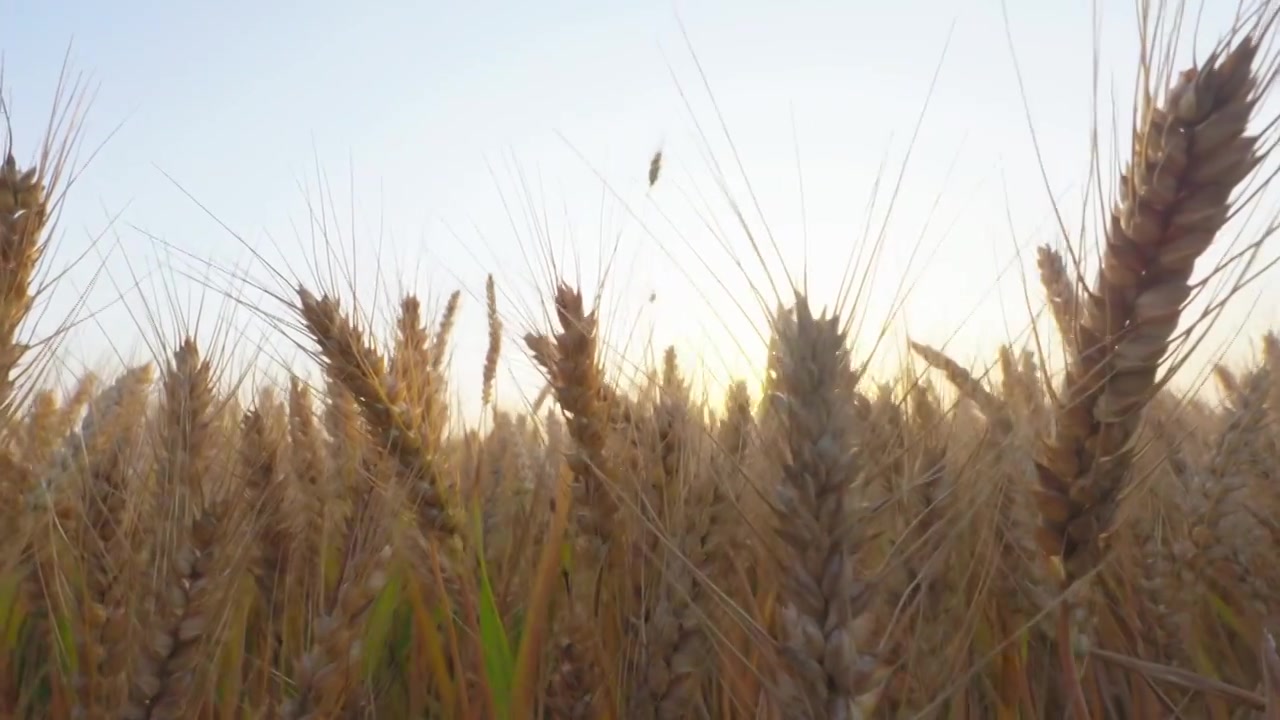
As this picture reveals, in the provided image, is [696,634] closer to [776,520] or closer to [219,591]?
[776,520]

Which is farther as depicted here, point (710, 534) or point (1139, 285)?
point (710, 534)

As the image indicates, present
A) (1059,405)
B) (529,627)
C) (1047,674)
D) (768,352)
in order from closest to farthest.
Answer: (1059,405) < (768,352) < (529,627) < (1047,674)

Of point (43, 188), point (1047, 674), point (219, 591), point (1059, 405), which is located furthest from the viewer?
point (43, 188)

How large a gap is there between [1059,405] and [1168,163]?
335 mm

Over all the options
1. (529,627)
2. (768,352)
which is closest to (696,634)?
(529,627)

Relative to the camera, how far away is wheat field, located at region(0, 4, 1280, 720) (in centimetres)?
119

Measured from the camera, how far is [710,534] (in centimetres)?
177

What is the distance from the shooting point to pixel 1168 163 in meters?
1.16

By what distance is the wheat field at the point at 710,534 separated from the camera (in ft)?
3.91

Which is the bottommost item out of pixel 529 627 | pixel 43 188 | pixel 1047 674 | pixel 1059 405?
pixel 1047 674

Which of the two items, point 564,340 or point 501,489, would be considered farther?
point 501,489

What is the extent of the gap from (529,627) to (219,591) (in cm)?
52

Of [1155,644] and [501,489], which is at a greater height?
[501,489]

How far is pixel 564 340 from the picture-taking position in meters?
1.97
